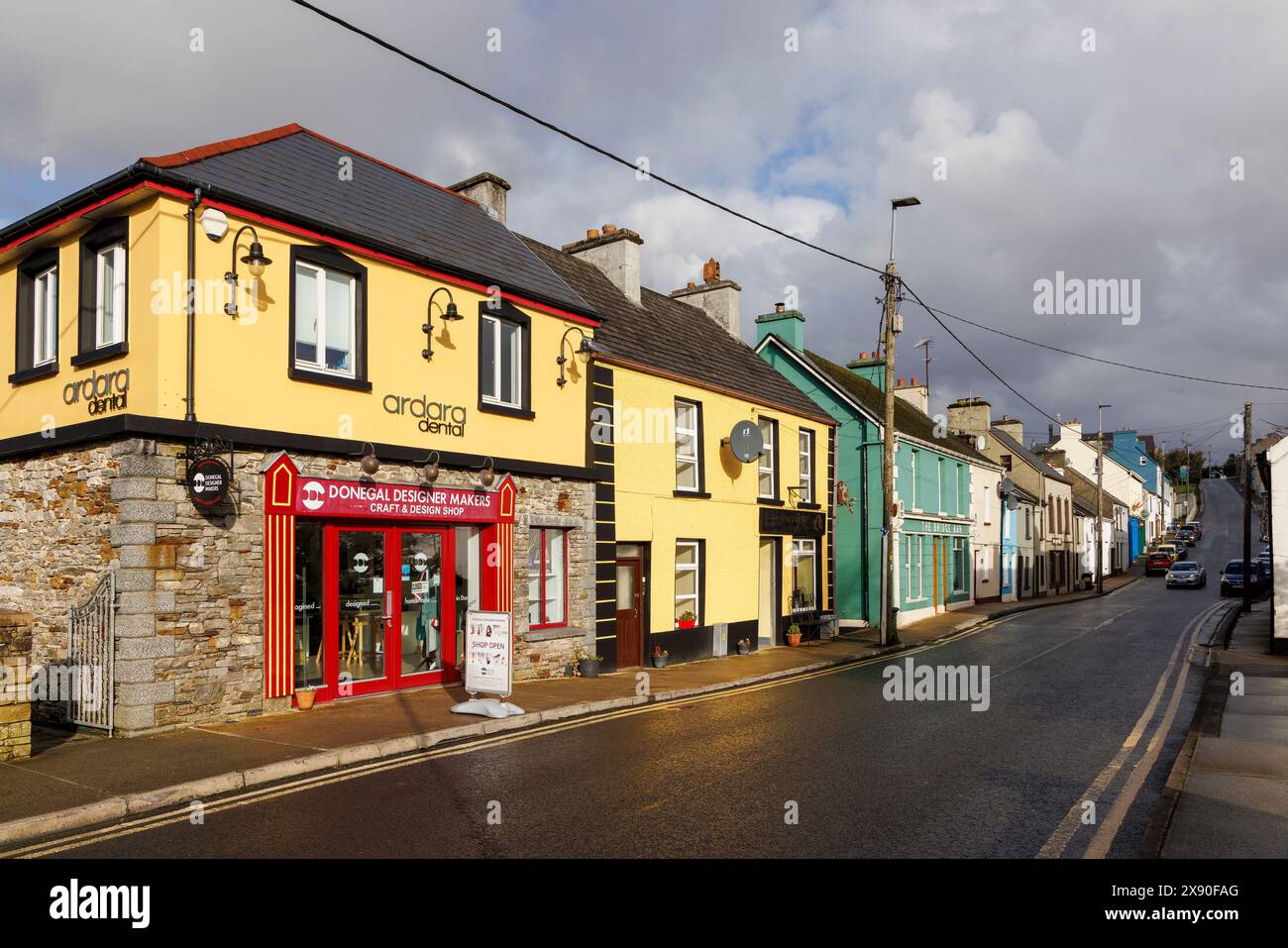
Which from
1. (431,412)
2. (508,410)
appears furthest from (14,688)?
(508,410)

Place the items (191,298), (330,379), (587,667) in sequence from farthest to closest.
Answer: (587,667)
(330,379)
(191,298)

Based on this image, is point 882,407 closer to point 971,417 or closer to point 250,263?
point 971,417

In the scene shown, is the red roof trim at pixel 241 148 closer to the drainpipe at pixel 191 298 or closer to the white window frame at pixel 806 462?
the drainpipe at pixel 191 298

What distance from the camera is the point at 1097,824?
23.9 ft

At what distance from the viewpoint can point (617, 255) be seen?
22.9 meters

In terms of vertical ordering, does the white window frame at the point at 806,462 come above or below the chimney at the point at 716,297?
below

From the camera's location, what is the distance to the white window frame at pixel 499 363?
15.8 meters

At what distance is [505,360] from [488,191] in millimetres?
4788

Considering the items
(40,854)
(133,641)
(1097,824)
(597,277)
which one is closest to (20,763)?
(133,641)

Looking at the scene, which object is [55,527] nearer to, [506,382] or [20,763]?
[20,763]

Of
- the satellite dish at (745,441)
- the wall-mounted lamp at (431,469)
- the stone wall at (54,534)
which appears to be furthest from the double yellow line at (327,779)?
the satellite dish at (745,441)

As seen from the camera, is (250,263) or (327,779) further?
(250,263)

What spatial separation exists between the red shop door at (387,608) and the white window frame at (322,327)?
2205mm
